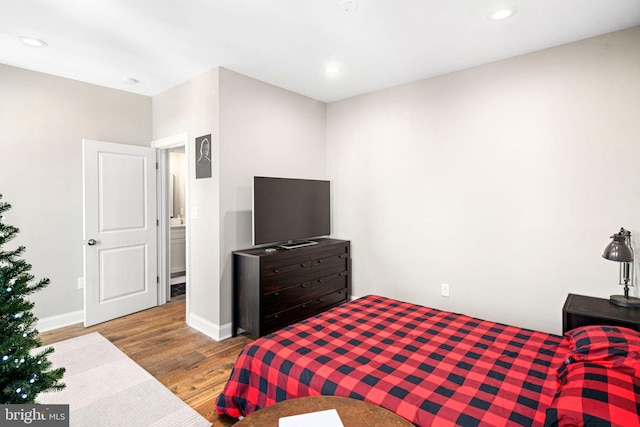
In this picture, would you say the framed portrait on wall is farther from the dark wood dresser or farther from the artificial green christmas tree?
the artificial green christmas tree

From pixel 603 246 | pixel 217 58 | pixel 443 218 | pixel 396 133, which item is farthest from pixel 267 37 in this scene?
pixel 603 246

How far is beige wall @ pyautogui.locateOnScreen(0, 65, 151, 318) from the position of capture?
10.7ft

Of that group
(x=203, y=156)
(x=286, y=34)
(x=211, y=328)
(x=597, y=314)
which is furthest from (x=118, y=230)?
(x=597, y=314)

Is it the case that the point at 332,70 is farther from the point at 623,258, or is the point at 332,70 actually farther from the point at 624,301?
the point at 624,301

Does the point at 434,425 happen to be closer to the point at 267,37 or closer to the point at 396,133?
the point at 267,37

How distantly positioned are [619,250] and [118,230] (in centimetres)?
467

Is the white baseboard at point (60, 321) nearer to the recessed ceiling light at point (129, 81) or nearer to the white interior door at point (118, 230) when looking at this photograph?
the white interior door at point (118, 230)

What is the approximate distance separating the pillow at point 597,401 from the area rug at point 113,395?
1.87m

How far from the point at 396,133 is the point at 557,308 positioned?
2.32 metres

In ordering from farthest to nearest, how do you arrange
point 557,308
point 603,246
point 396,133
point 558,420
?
point 396,133
point 557,308
point 603,246
point 558,420

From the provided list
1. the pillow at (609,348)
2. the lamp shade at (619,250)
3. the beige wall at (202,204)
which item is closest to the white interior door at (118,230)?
the beige wall at (202,204)

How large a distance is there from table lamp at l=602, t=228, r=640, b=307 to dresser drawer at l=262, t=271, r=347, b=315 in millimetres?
2506

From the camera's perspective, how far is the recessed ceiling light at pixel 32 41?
267 centimetres

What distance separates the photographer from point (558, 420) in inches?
48.4
